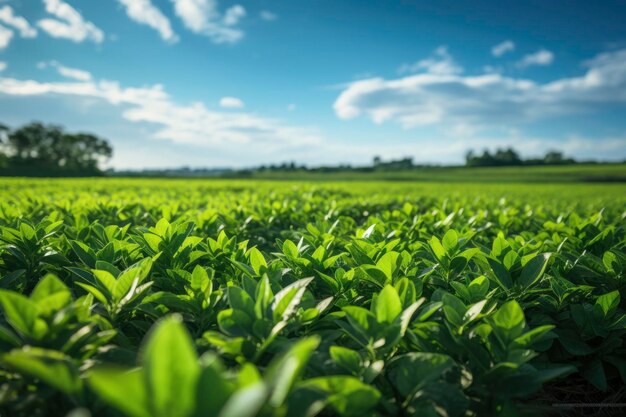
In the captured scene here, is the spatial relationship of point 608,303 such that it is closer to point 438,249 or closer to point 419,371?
point 438,249

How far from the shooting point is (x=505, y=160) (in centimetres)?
11288

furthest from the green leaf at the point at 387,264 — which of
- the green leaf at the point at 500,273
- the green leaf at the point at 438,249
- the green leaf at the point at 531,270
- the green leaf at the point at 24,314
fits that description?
the green leaf at the point at 24,314

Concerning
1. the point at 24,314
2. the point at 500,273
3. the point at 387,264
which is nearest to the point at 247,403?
the point at 24,314

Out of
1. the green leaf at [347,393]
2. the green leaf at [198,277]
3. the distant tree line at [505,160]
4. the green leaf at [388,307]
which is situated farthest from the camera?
the distant tree line at [505,160]

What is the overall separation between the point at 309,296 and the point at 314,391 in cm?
55

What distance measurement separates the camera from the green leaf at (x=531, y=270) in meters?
1.66

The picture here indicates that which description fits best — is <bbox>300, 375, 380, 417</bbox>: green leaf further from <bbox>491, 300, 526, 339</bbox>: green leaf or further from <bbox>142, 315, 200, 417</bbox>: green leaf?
<bbox>491, 300, 526, 339</bbox>: green leaf

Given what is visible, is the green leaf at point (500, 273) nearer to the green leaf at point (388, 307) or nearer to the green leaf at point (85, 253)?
the green leaf at point (388, 307)

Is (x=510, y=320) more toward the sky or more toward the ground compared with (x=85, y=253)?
more toward the ground

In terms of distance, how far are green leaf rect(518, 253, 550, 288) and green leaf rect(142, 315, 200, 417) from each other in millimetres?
1611

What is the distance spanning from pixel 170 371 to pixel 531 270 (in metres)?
1.68

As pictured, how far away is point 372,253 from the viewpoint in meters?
1.90

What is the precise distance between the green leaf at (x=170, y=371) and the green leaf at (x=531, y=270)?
161 centimetres

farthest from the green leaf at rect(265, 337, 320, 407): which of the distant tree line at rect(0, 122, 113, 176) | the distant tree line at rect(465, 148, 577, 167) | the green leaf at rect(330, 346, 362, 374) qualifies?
the distant tree line at rect(465, 148, 577, 167)
